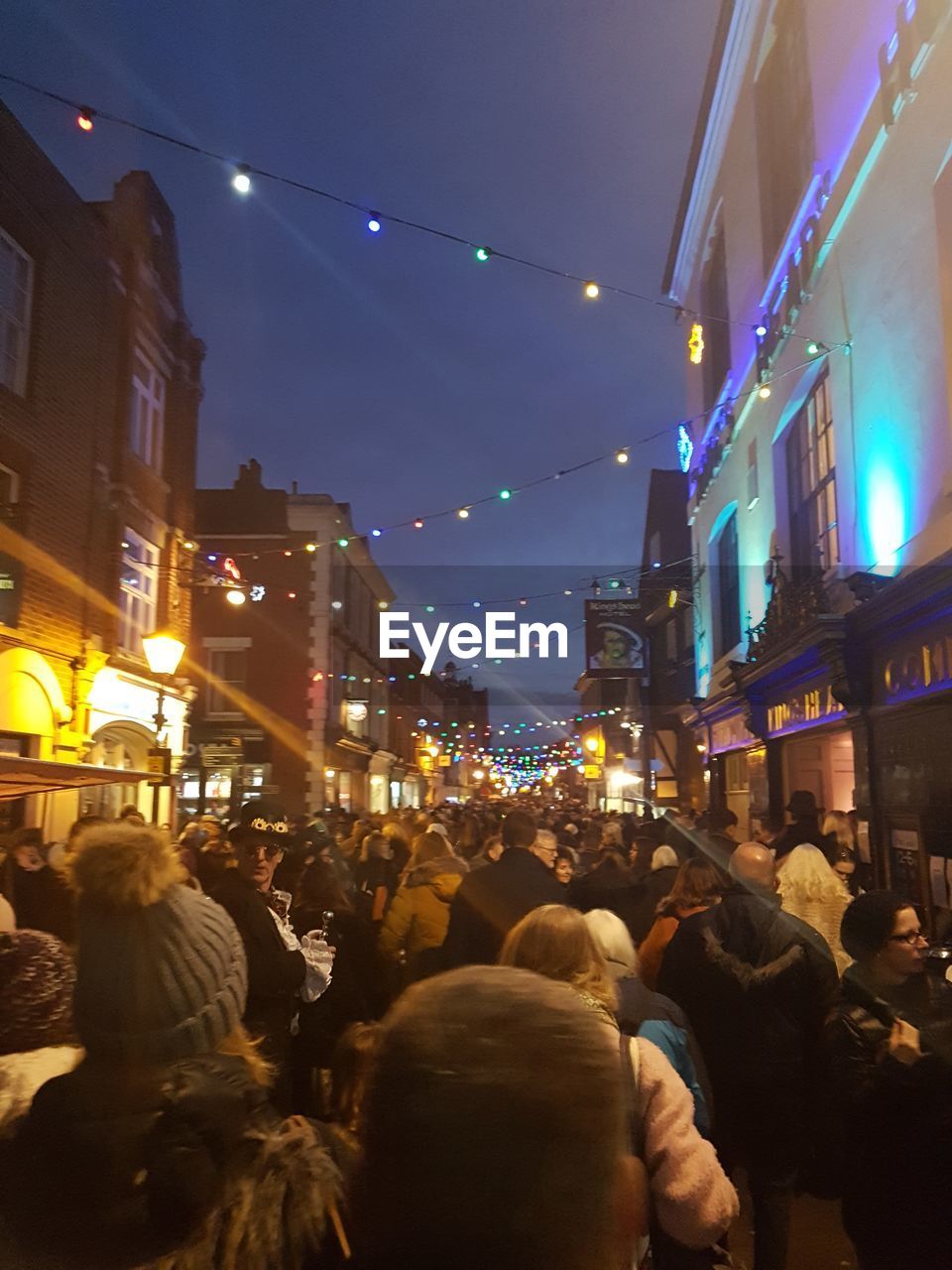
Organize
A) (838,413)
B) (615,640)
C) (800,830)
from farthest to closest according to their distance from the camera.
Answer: (615,640) → (838,413) → (800,830)

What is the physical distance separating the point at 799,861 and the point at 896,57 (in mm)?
8573

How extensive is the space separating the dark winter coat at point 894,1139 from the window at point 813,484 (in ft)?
33.3

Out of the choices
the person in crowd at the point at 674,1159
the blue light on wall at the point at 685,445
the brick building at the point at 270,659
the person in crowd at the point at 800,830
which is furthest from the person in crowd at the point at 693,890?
the brick building at the point at 270,659

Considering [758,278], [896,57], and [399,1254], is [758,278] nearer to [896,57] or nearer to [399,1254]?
[896,57]

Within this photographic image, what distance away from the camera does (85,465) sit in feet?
46.5

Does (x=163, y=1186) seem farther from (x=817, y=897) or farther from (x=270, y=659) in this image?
(x=270, y=659)

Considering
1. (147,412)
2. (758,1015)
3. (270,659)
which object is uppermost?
(147,412)

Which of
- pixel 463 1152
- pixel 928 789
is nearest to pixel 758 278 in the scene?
pixel 928 789

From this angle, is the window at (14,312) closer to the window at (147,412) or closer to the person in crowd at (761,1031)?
the window at (147,412)

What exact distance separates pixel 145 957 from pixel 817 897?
461cm

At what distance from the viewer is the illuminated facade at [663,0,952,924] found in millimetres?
8820

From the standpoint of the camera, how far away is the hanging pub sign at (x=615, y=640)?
29484mm

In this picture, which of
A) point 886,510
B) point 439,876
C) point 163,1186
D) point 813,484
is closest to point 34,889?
point 439,876

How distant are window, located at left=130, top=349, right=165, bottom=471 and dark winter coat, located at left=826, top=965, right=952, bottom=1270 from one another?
1569 centimetres
